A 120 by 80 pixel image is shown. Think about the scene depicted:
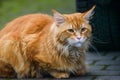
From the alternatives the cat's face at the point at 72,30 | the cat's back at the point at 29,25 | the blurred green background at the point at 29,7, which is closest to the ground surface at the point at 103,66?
the cat's face at the point at 72,30

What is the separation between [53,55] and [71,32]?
1.41 feet

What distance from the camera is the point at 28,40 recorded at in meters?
6.89

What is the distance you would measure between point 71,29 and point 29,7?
7268mm

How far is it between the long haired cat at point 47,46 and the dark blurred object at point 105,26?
1.63 m

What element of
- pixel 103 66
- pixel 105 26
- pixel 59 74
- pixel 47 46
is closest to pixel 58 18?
pixel 47 46

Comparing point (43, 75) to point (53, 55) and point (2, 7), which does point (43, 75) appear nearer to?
point (53, 55)

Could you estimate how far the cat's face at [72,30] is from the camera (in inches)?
256

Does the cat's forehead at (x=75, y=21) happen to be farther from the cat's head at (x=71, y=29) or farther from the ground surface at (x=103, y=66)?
the ground surface at (x=103, y=66)

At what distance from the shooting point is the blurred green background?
12.6 meters

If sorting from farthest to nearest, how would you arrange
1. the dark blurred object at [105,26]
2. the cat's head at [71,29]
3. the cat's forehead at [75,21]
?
the dark blurred object at [105,26] → the cat's forehead at [75,21] → the cat's head at [71,29]

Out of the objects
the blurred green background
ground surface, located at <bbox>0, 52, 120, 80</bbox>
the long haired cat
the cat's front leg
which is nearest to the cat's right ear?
the long haired cat

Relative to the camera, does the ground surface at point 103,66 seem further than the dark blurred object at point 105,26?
No

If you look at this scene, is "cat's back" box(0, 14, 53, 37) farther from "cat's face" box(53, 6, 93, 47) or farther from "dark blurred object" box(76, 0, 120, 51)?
"dark blurred object" box(76, 0, 120, 51)

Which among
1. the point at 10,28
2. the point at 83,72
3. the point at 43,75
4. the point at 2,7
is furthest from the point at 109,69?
the point at 2,7
